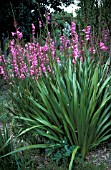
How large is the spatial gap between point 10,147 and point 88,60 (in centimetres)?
166

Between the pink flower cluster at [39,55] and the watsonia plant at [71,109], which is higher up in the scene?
the pink flower cluster at [39,55]

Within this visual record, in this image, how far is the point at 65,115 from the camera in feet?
10.6

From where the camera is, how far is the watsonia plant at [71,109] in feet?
10.7

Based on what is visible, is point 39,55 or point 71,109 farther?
point 39,55

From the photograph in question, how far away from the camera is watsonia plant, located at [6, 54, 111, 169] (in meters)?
3.26

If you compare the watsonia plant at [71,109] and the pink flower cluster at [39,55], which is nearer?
the watsonia plant at [71,109]

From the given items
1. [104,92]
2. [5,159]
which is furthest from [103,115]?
[5,159]

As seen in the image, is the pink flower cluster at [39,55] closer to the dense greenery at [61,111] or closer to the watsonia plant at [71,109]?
the dense greenery at [61,111]

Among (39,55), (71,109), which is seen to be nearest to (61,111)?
(71,109)

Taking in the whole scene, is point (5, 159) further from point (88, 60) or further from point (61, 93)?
point (88, 60)

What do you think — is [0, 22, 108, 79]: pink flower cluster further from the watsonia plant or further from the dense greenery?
the watsonia plant

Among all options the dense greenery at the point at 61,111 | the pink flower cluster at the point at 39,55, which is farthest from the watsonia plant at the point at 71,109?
the pink flower cluster at the point at 39,55

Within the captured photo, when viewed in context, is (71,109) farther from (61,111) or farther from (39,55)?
(39,55)

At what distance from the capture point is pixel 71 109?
3.28m
